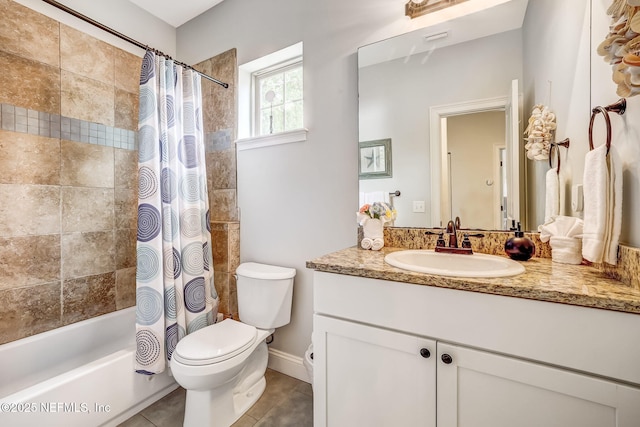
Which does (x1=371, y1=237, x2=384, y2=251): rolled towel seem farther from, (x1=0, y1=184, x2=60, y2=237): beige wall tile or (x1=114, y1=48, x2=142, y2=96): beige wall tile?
(x1=114, y1=48, x2=142, y2=96): beige wall tile

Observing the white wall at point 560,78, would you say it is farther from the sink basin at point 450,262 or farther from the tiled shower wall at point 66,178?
the tiled shower wall at point 66,178

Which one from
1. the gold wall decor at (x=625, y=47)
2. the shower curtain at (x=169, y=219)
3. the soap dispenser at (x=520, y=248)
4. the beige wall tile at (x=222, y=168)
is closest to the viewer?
the gold wall decor at (x=625, y=47)

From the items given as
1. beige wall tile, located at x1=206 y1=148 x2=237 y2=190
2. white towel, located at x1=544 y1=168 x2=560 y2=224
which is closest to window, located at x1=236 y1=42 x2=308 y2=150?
beige wall tile, located at x1=206 y1=148 x2=237 y2=190

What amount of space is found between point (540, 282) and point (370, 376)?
65 centimetres

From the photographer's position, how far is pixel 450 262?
3.95 ft

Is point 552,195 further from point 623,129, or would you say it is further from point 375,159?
point 375,159

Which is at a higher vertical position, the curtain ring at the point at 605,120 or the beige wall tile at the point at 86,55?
the beige wall tile at the point at 86,55

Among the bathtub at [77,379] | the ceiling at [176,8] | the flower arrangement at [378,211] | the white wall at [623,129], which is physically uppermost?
the ceiling at [176,8]

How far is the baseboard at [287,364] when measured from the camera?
5.94 ft

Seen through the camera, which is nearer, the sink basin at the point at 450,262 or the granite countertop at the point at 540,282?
the granite countertop at the point at 540,282

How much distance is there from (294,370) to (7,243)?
6.04 feet

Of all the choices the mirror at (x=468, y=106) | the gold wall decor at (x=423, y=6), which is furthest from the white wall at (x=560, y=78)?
the gold wall decor at (x=423, y=6)

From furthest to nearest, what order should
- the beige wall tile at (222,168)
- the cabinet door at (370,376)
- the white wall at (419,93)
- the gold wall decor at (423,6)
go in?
the beige wall tile at (222,168) → the gold wall decor at (423,6) → the white wall at (419,93) → the cabinet door at (370,376)

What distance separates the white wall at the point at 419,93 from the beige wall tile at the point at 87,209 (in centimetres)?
181
